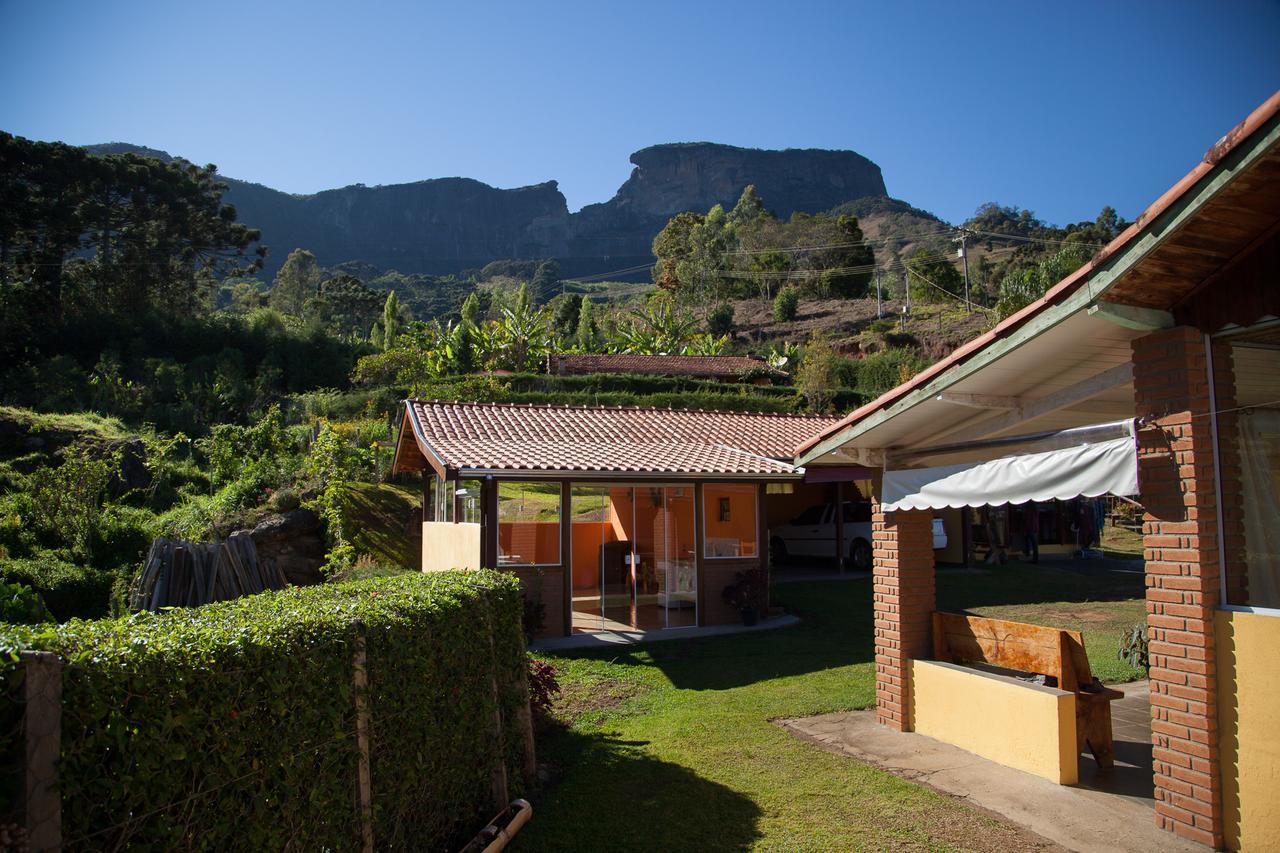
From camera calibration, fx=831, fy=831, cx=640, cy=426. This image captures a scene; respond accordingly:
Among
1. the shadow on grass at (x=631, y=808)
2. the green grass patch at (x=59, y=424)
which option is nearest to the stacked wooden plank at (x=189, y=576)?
the shadow on grass at (x=631, y=808)

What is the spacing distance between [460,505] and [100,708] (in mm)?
11918

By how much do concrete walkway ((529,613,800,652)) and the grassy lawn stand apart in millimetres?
532

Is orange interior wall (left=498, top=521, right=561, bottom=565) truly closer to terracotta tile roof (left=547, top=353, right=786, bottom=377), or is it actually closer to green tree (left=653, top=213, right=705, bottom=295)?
terracotta tile roof (left=547, top=353, right=786, bottom=377)

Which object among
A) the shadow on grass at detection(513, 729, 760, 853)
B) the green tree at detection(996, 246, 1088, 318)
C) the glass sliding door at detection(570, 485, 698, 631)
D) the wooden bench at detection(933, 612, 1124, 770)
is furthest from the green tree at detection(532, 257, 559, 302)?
the wooden bench at detection(933, 612, 1124, 770)

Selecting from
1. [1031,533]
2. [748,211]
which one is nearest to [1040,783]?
[1031,533]

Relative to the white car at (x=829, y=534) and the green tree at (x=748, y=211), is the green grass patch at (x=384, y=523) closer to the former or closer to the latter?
the white car at (x=829, y=534)

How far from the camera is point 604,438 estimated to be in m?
16.5

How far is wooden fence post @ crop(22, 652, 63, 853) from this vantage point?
2.41 metres

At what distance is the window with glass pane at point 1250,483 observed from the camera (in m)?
4.95

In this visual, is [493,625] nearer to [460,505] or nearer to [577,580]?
[460,505]

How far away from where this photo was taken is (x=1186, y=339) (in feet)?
16.6

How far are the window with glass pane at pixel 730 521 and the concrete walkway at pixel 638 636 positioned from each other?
1276mm

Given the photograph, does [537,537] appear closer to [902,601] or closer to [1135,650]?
[902,601]

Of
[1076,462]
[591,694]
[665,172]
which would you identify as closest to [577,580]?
[591,694]
